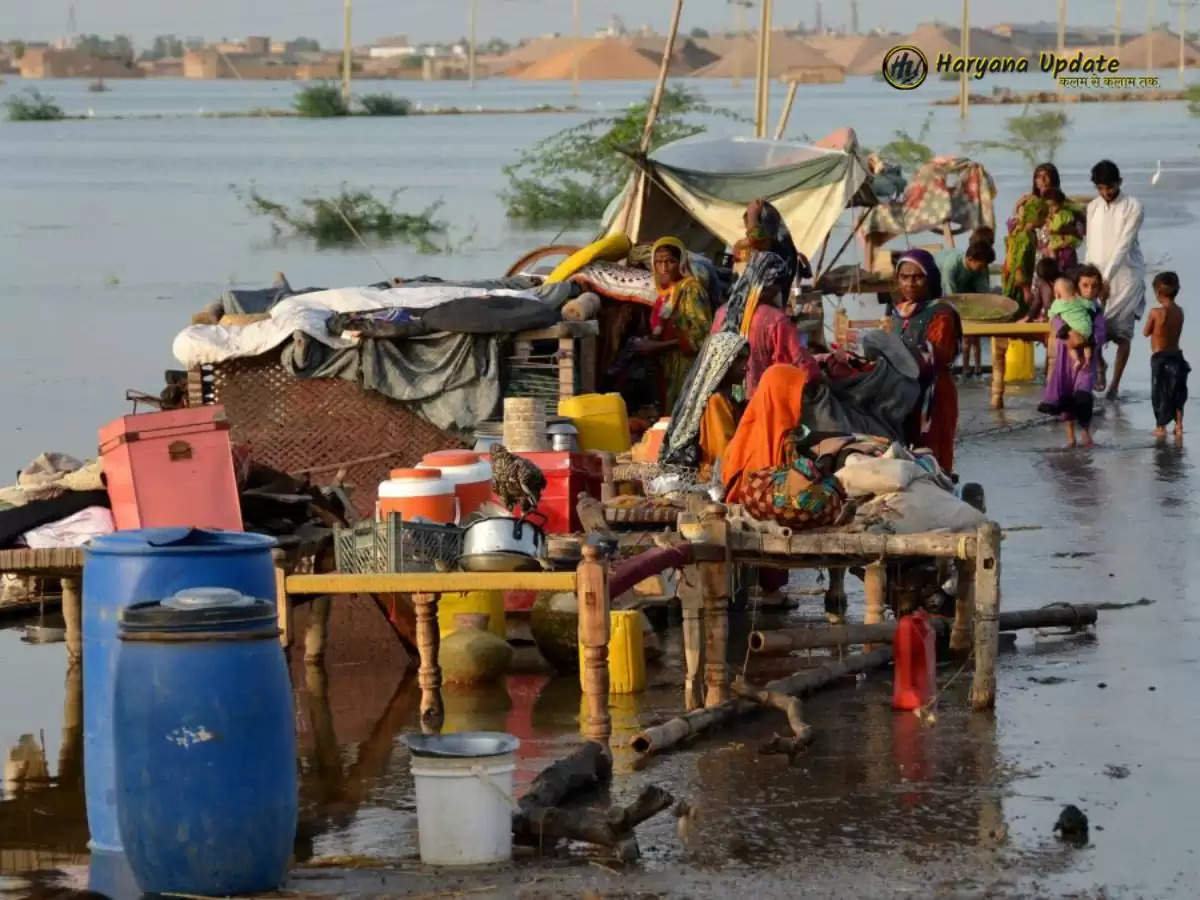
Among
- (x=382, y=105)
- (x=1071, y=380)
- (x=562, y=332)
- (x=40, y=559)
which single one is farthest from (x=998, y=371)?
(x=382, y=105)

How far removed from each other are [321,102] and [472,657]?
10541cm

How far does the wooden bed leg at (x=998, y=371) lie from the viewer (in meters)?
17.6

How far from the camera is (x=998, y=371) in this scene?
A: 17.7m

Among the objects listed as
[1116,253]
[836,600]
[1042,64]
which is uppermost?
[1042,64]

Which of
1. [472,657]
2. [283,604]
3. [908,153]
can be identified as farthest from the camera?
[908,153]

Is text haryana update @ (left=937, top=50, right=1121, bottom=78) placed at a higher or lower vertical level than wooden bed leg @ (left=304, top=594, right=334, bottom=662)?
higher

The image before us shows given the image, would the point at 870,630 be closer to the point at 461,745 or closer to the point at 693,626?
the point at 693,626

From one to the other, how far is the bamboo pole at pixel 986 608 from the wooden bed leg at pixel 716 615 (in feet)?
2.71

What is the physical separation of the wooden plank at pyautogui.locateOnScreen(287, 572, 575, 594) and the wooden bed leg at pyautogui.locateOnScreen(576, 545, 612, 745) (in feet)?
0.70

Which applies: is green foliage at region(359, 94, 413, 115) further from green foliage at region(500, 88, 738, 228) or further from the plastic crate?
the plastic crate

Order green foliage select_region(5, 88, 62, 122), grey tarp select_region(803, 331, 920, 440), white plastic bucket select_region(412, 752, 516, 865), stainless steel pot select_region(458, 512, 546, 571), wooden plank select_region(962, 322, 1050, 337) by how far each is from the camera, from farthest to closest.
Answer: green foliage select_region(5, 88, 62, 122), wooden plank select_region(962, 322, 1050, 337), grey tarp select_region(803, 331, 920, 440), stainless steel pot select_region(458, 512, 546, 571), white plastic bucket select_region(412, 752, 516, 865)

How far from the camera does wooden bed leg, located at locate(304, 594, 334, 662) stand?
31.8ft

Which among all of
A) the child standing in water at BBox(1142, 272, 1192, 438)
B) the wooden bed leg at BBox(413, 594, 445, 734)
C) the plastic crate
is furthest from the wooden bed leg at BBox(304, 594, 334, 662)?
the child standing in water at BBox(1142, 272, 1192, 438)

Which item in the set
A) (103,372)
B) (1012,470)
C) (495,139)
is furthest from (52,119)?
(1012,470)
